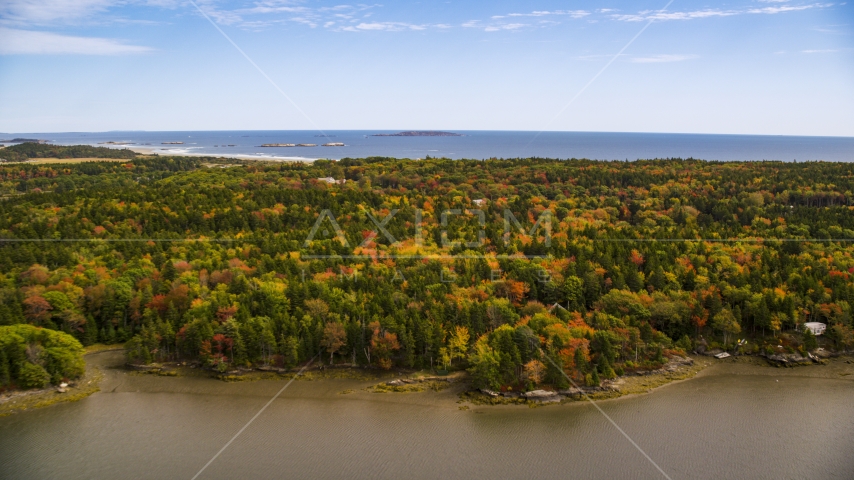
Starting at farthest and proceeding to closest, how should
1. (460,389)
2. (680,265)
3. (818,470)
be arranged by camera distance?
(680,265) < (460,389) < (818,470)

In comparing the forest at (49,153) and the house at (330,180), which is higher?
the forest at (49,153)

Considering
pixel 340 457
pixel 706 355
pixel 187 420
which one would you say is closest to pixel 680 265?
pixel 706 355

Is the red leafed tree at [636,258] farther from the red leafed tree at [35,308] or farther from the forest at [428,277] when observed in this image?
the red leafed tree at [35,308]

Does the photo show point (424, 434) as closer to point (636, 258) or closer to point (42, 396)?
point (42, 396)

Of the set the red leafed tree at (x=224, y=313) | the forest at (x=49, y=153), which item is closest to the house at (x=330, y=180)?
the red leafed tree at (x=224, y=313)

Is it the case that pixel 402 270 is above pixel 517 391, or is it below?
above

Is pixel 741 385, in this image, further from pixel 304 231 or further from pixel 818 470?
pixel 304 231
